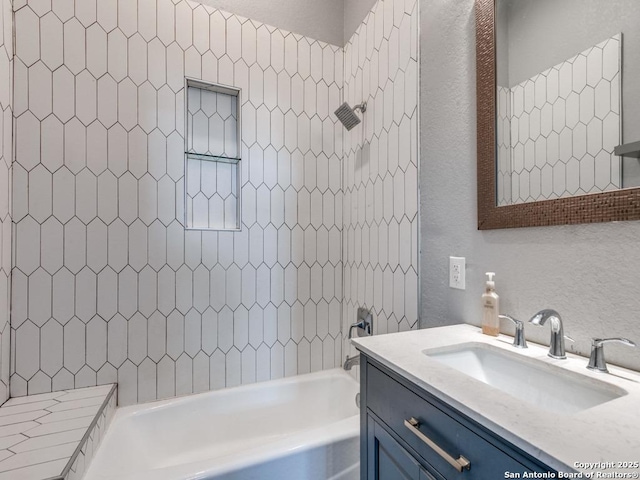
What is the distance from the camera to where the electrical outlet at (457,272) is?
122cm

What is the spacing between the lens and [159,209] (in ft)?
5.49

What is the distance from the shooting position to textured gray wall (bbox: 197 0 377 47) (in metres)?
1.86

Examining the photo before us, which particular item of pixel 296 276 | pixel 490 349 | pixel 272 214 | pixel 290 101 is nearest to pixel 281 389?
pixel 296 276

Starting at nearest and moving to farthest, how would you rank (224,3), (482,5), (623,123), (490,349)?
(623,123), (490,349), (482,5), (224,3)

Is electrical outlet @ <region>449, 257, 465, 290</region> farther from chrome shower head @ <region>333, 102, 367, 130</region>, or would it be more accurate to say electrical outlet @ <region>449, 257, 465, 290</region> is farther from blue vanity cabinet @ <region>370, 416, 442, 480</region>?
chrome shower head @ <region>333, 102, 367, 130</region>

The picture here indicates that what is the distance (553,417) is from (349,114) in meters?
1.64

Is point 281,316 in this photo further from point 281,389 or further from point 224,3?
point 224,3

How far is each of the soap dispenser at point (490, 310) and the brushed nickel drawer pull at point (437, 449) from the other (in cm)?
47

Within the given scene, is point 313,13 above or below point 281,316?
above

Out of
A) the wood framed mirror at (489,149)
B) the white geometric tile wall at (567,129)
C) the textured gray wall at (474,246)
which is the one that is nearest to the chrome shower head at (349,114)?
the textured gray wall at (474,246)

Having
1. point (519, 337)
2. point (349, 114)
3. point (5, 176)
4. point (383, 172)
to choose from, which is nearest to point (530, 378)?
point (519, 337)

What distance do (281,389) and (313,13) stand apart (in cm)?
238

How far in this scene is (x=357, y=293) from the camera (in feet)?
6.39

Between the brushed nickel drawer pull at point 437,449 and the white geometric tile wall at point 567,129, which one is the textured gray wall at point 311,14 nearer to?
the white geometric tile wall at point 567,129
